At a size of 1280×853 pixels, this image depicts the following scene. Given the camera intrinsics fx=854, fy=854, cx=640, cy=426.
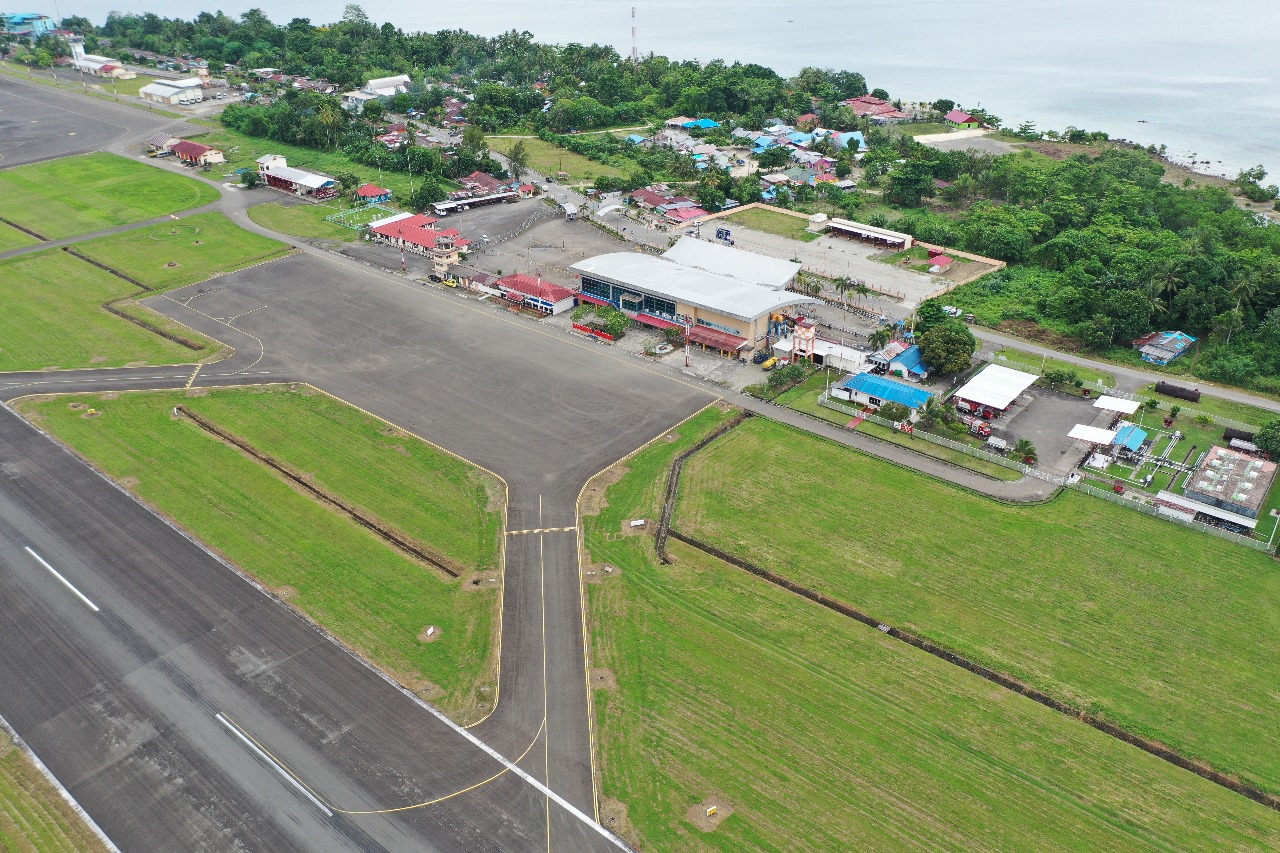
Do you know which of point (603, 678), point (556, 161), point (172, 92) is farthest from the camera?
point (172, 92)

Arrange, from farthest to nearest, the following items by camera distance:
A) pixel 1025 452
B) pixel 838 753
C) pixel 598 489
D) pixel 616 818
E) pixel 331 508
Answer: pixel 1025 452
pixel 598 489
pixel 331 508
pixel 838 753
pixel 616 818

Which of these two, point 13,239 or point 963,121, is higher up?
point 963,121

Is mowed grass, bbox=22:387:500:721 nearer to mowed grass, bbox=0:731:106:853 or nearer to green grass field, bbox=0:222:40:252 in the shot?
mowed grass, bbox=0:731:106:853

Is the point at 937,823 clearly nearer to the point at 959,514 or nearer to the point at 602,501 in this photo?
the point at 959,514

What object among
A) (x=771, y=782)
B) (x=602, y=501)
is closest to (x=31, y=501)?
(x=602, y=501)

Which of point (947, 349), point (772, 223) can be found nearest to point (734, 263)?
point (947, 349)

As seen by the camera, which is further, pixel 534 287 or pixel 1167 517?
pixel 534 287

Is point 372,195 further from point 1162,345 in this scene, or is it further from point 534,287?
point 1162,345
